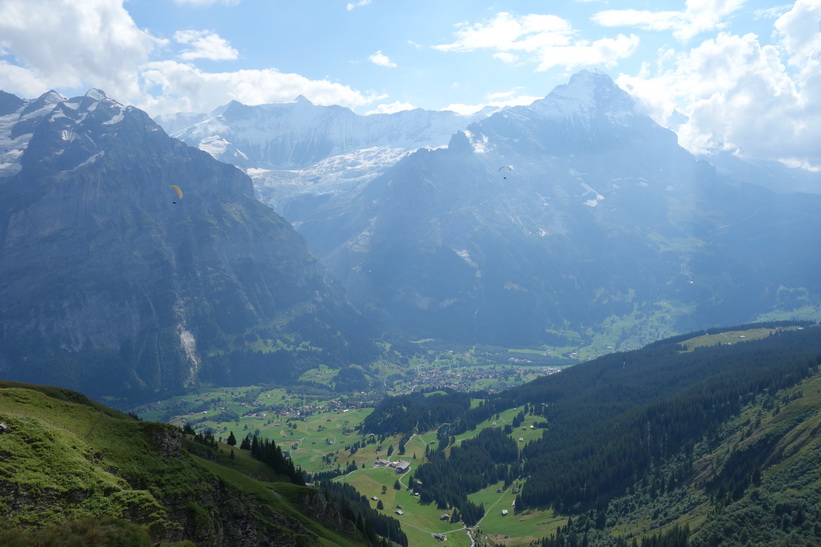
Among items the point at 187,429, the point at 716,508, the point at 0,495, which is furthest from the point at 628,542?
the point at 0,495

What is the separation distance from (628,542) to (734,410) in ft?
247

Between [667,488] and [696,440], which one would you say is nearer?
[667,488]

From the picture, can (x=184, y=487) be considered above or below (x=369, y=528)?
above

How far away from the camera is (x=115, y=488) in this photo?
2322 inches

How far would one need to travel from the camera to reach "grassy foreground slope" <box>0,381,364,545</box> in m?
52.2

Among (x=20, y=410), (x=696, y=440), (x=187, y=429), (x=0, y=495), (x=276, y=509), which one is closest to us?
(x=0, y=495)

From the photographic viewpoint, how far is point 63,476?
2221 inches

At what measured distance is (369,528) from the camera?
116312mm

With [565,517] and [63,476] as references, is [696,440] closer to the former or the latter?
[565,517]

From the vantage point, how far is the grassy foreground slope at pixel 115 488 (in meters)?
52.2

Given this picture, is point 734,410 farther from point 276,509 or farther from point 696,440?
point 276,509

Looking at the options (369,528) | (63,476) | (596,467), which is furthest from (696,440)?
(63,476)

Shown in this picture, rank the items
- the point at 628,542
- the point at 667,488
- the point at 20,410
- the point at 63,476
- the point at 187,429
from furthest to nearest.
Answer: the point at 667,488 → the point at 628,542 → the point at 187,429 → the point at 20,410 → the point at 63,476

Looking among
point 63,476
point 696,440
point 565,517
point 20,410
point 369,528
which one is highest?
point 20,410
